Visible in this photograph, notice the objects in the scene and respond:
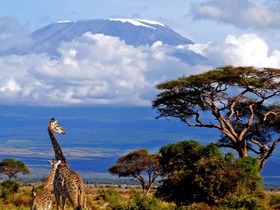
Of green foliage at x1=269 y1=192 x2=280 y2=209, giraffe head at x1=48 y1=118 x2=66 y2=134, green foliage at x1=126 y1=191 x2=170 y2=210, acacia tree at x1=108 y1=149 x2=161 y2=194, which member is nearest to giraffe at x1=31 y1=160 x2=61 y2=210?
giraffe head at x1=48 y1=118 x2=66 y2=134

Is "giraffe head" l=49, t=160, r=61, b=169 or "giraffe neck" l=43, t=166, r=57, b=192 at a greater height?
"giraffe head" l=49, t=160, r=61, b=169

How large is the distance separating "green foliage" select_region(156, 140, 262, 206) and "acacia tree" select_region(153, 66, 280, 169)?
7.66 metres

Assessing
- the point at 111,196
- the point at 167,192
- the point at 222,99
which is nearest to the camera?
the point at 167,192

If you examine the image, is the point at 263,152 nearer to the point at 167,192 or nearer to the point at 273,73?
the point at 273,73

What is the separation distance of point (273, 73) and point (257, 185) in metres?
10.7

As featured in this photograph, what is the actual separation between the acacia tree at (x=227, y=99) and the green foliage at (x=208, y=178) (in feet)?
25.1

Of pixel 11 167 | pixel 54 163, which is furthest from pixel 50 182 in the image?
pixel 11 167

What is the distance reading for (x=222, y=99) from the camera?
127ft

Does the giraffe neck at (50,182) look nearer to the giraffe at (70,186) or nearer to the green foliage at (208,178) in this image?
the giraffe at (70,186)

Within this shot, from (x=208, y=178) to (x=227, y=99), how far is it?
1349cm

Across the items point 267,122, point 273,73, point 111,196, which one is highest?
point 273,73

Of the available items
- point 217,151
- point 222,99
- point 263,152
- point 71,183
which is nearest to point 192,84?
point 222,99

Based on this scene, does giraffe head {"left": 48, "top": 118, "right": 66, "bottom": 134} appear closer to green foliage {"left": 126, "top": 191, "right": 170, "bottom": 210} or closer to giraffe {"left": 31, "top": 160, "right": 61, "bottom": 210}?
giraffe {"left": 31, "top": 160, "right": 61, "bottom": 210}

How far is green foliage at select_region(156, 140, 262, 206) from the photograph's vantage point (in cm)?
2552
